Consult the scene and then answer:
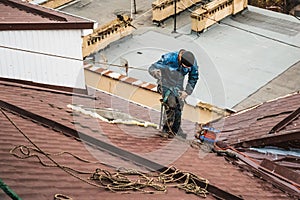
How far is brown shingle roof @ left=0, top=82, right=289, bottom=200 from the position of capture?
4535 mm

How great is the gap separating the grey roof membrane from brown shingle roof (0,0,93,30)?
16.2 ft

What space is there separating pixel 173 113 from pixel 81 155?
2.58 meters

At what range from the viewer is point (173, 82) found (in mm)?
7793

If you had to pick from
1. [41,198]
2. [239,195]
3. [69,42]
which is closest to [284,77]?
[69,42]

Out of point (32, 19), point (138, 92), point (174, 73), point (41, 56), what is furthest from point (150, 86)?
point (174, 73)

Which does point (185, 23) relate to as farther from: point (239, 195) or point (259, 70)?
point (239, 195)

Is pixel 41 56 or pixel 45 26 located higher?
pixel 45 26

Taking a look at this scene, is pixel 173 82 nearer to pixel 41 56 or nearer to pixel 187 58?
pixel 187 58

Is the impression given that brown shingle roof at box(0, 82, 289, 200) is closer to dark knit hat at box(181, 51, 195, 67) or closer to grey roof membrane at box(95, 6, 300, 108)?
dark knit hat at box(181, 51, 195, 67)

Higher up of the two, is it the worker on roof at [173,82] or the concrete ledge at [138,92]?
the worker on roof at [173,82]

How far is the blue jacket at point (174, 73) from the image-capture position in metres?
7.66

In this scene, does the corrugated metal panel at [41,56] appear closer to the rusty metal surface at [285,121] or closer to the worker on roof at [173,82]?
the worker on roof at [173,82]

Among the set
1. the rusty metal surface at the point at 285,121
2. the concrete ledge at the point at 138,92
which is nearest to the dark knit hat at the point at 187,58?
the rusty metal surface at the point at 285,121

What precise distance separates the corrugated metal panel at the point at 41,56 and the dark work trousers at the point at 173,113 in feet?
9.14
